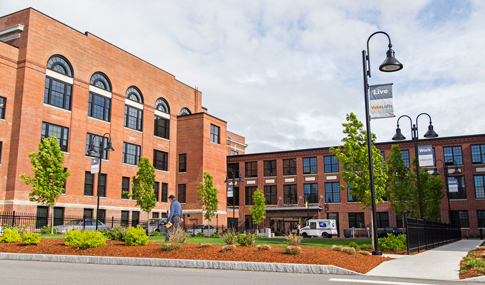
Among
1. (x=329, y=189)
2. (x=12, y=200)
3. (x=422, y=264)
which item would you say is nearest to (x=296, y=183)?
(x=329, y=189)

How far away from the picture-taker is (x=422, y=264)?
43.2ft

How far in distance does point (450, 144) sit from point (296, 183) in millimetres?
20018

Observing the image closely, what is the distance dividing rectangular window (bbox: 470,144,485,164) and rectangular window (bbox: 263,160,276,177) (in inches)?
997

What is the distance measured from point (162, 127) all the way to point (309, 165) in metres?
20.9

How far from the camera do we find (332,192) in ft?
176

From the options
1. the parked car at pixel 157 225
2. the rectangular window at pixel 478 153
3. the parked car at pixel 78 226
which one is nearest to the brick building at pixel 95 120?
the parked car at pixel 157 225

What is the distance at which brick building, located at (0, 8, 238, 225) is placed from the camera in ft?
107

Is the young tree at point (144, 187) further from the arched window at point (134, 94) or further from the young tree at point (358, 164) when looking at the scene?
the young tree at point (358, 164)

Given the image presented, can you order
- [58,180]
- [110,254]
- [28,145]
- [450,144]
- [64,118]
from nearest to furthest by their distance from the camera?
[110,254] < [58,180] < [28,145] < [64,118] < [450,144]

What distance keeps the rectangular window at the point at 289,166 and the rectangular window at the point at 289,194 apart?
6.35ft

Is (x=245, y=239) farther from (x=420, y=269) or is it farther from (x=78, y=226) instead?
(x=78, y=226)

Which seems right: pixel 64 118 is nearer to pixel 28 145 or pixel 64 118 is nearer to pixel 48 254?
pixel 28 145

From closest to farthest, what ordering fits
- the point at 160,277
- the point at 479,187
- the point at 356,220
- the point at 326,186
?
the point at 160,277 < the point at 479,187 < the point at 356,220 < the point at 326,186

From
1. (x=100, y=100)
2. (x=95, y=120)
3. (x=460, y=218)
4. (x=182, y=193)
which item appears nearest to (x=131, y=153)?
(x=95, y=120)
